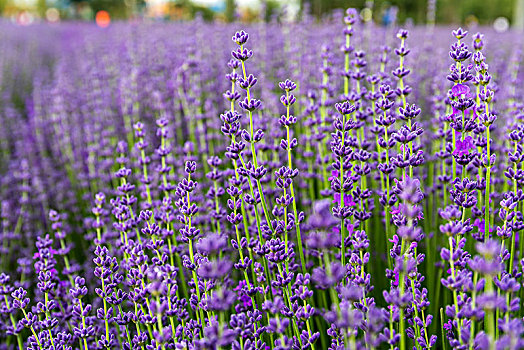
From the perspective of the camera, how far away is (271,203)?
264cm

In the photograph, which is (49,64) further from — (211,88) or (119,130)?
(211,88)

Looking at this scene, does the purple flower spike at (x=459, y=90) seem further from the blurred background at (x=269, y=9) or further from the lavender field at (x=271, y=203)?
the blurred background at (x=269, y=9)

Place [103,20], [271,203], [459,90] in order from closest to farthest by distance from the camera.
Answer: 1. [459,90]
2. [271,203]
3. [103,20]

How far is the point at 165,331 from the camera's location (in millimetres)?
1264

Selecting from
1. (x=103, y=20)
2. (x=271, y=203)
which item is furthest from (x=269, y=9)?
(x=271, y=203)

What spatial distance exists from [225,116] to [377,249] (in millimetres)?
1153

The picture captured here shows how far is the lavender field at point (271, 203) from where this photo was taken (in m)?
1.28

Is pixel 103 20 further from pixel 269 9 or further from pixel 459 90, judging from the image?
pixel 459 90

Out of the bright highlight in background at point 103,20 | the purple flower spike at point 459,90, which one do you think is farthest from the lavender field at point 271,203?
the bright highlight in background at point 103,20

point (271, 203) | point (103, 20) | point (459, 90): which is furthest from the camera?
point (103, 20)

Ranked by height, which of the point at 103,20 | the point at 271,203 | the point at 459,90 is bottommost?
the point at 271,203

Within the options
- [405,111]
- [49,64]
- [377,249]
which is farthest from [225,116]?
[49,64]

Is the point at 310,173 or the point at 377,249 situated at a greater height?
the point at 310,173

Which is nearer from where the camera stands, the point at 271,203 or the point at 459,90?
the point at 459,90
